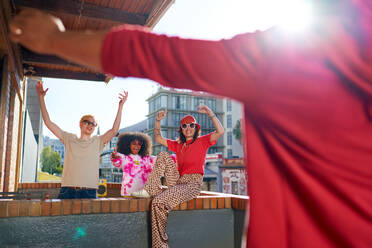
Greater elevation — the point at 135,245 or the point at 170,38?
the point at 170,38

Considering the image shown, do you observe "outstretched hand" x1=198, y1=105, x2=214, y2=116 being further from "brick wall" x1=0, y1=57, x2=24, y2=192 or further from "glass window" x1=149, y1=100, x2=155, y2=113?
"glass window" x1=149, y1=100, x2=155, y2=113

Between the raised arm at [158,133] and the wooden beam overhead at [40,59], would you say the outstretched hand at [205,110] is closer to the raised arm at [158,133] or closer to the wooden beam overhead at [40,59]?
the raised arm at [158,133]

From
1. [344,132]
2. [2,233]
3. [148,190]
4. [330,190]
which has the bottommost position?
[2,233]

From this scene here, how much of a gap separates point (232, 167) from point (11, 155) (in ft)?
137

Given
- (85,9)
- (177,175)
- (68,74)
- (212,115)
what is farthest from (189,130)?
(68,74)

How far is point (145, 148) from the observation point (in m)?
5.39

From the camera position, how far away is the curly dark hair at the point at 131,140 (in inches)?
211

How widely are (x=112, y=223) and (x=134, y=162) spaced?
1691 millimetres

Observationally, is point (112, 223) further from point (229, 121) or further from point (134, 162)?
point (229, 121)

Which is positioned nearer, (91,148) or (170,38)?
(170,38)

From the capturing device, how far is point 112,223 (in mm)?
3363

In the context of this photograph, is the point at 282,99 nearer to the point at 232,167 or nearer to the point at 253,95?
the point at 253,95

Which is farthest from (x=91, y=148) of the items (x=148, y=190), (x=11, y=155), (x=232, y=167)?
(x=232, y=167)

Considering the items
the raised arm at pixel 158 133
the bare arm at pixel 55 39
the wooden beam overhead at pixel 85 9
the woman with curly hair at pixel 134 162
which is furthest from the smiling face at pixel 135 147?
the bare arm at pixel 55 39
